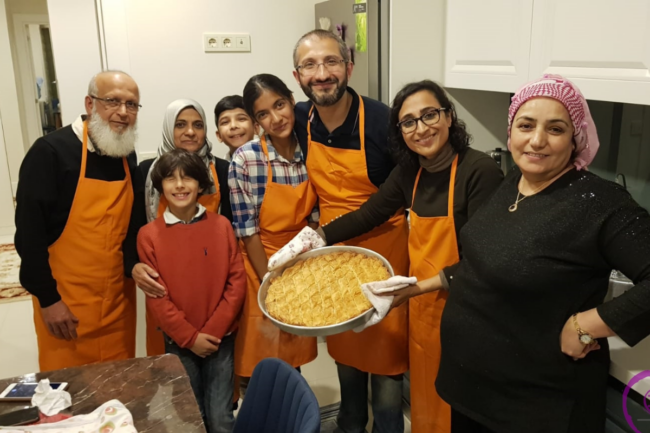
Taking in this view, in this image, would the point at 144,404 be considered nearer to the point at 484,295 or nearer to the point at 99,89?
the point at 484,295

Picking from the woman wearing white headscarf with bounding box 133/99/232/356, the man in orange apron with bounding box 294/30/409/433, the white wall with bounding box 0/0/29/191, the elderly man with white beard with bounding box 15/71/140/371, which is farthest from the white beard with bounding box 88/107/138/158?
the white wall with bounding box 0/0/29/191

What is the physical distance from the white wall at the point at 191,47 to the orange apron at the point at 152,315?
4.18 ft

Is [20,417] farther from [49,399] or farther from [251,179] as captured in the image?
[251,179]

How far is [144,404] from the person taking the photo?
3.99 ft

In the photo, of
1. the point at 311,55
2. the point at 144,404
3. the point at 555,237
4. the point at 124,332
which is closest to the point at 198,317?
the point at 124,332

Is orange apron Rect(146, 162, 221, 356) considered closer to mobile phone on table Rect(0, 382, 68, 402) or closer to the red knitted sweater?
the red knitted sweater

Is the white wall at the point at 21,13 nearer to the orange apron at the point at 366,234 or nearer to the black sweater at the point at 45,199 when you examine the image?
the black sweater at the point at 45,199

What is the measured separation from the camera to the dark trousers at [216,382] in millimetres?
1841

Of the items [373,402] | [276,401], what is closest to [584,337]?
[276,401]

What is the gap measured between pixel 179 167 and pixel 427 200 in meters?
0.81

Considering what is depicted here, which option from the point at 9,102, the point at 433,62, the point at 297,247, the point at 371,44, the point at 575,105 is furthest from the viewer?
the point at 9,102

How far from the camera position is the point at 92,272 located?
1.77m

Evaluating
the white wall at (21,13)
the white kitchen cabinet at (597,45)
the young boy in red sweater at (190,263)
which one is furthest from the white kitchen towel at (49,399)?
the white wall at (21,13)

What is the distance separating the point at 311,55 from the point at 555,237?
95 centimetres
